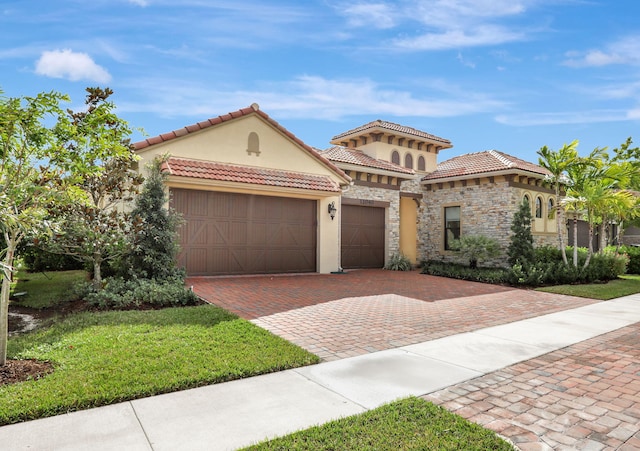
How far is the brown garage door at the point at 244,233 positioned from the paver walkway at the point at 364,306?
28.5 inches

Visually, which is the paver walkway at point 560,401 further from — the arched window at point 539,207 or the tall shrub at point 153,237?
the arched window at point 539,207

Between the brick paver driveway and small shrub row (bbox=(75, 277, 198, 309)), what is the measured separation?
2.81ft

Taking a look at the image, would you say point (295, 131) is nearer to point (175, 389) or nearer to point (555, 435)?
point (175, 389)

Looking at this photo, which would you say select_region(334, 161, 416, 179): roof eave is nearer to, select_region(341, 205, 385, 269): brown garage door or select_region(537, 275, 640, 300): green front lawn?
select_region(341, 205, 385, 269): brown garage door

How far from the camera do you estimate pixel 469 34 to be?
10.2 m

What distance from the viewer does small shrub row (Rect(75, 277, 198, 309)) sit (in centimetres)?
768

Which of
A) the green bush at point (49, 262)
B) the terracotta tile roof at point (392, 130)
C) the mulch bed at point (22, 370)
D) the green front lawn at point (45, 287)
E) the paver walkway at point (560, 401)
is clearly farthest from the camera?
the terracotta tile roof at point (392, 130)

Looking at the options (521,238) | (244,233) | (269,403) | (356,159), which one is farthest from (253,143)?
(521,238)

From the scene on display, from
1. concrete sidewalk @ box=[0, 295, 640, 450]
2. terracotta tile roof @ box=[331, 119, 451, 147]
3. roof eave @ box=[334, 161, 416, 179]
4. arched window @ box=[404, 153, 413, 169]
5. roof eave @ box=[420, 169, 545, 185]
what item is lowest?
concrete sidewalk @ box=[0, 295, 640, 450]

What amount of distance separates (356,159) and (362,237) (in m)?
3.40

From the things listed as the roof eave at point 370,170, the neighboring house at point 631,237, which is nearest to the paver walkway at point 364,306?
the roof eave at point 370,170

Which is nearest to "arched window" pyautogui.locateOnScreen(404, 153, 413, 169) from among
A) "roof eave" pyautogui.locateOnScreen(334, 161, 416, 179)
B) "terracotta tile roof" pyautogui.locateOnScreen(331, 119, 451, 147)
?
"terracotta tile roof" pyautogui.locateOnScreen(331, 119, 451, 147)

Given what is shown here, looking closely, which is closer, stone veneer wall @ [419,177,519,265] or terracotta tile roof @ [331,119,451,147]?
stone veneer wall @ [419,177,519,265]

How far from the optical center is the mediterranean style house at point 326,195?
12133 mm
